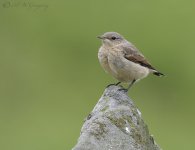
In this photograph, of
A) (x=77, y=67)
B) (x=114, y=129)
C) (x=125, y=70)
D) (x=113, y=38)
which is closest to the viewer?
(x=114, y=129)

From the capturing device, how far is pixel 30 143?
20641 millimetres

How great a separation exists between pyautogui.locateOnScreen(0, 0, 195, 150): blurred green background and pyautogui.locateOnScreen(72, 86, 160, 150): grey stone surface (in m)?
10.4

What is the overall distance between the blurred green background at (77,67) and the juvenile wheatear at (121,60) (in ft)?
23.3

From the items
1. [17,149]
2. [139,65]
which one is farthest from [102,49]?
[17,149]

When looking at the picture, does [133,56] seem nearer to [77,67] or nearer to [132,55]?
[132,55]

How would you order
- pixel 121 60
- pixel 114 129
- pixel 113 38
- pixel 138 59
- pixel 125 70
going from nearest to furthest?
pixel 114 129, pixel 125 70, pixel 121 60, pixel 138 59, pixel 113 38

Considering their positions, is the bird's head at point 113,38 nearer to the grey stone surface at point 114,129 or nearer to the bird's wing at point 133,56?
the bird's wing at point 133,56

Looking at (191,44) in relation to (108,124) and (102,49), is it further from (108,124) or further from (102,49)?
(108,124)

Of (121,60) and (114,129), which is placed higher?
(114,129)

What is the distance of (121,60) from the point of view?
11898 millimetres

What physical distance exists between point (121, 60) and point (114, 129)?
3.66 meters

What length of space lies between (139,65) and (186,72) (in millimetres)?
13077

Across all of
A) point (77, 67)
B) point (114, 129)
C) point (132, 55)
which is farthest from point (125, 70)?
point (77, 67)

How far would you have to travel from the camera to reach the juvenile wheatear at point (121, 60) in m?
11.7
